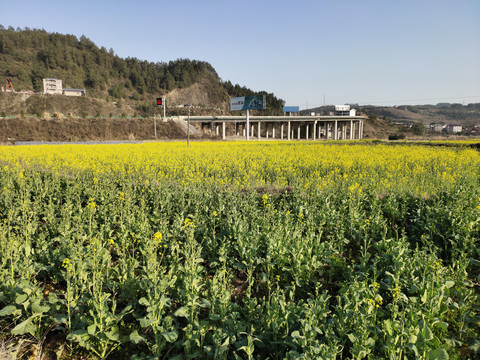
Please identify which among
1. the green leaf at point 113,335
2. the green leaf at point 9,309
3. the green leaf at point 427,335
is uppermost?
the green leaf at point 427,335

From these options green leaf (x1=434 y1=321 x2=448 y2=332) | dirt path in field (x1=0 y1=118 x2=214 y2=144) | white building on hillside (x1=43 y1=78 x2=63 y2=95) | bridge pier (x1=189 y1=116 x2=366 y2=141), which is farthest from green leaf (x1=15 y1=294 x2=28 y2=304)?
white building on hillside (x1=43 y1=78 x2=63 y2=95)

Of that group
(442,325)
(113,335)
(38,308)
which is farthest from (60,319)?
(442,325)

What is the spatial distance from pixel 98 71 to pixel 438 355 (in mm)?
186821

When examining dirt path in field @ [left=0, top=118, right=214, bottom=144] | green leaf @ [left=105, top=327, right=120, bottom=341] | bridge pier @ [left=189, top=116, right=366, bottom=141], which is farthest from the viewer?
bridge pier @ [left=189, top=116, right=366, bottom=141]

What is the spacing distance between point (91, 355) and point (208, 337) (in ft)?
5.42

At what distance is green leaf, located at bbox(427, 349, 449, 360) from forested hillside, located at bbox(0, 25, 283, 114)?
13241cm

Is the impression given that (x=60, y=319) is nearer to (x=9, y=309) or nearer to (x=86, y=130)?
(x=9, y=309)

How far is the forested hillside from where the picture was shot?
137250mm

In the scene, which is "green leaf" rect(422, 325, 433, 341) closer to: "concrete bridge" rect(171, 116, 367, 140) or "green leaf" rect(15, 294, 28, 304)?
"green leaf" rect(15, 294, 28, 304)

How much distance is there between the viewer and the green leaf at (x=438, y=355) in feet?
11.1

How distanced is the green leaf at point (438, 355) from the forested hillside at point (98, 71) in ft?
434

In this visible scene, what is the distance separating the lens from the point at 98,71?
163250 millimetres

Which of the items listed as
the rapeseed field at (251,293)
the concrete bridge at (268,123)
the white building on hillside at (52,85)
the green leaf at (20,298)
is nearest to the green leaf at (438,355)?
the rapeseed field at (251,293)

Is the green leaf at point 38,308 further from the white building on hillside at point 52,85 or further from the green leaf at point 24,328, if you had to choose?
the white building on hillside at point 52,85
